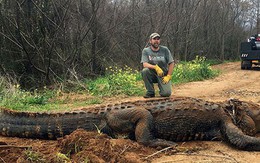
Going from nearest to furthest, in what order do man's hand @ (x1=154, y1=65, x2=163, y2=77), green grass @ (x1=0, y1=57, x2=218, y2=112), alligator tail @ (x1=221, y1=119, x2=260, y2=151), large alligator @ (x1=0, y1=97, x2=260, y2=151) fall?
1. alligator tail @ (x1=221, y1=119, x2=260, y2=151)
2. large alligator @ (x1=0, y1=97, x2=260, y2=151)
3. man's hand @ (x1=154, y1=65, x2=163, y2=77)
4. green grass @ (x1=0, y1=57, x2=218, y2=112)

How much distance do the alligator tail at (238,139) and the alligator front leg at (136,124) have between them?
31.0 inches

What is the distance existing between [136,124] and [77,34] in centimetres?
→ 842

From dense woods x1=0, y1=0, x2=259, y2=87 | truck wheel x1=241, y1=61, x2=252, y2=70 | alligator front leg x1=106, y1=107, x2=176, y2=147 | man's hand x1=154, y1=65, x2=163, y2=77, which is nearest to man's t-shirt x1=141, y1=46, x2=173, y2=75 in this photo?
man's hand x1=154, y1=65, x2=163, y2=77

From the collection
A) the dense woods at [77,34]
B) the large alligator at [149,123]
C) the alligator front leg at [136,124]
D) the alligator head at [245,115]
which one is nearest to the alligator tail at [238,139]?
the large alligator at [149,123]

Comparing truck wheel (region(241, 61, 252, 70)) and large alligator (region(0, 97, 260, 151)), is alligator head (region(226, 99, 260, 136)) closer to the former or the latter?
large alligator (region(0, 97, 260, 151))

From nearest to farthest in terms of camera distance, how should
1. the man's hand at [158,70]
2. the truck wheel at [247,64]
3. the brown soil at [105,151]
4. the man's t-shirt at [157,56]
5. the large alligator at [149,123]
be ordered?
the brown soil at [105,151] < the large alligator at [149,123] < the man's hand at [158,70] < the man's t-shirt at [157,56] < the truck wheel at [247,64]

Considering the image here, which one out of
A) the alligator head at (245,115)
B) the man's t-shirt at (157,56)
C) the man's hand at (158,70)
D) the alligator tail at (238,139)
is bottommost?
the alligator tail at (238,139)

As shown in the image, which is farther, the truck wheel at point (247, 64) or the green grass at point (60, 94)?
the truck wheel at point (247, 64)

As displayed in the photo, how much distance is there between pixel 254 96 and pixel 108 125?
5759 mm

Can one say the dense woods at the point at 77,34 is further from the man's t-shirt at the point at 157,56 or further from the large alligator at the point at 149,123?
the large alligator at the point at 149,123

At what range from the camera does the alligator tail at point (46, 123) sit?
178 inches

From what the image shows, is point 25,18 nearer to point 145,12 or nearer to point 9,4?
point 9,4

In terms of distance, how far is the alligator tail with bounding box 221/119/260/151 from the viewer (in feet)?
14.3

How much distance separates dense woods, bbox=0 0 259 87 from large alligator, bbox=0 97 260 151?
252 inches
